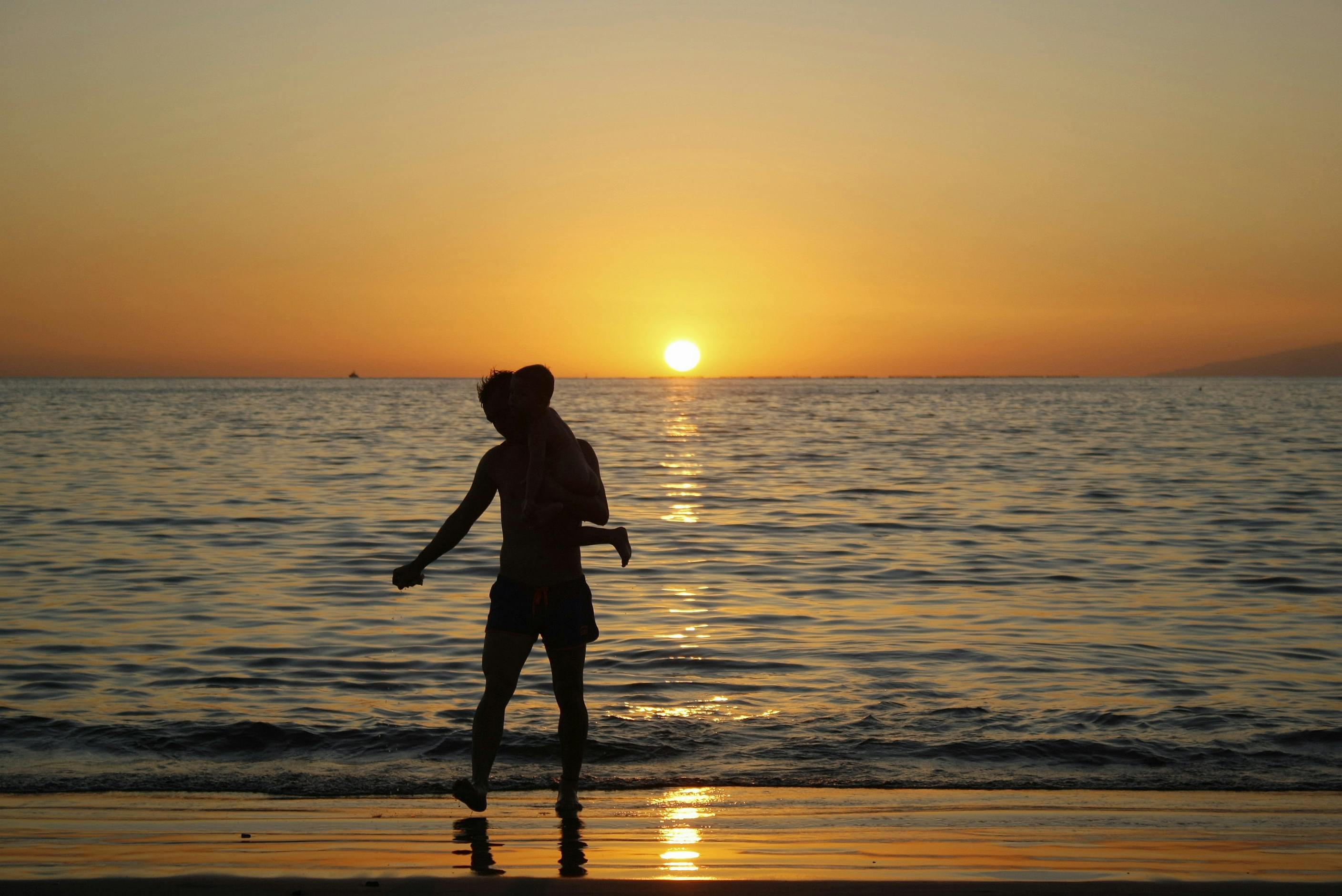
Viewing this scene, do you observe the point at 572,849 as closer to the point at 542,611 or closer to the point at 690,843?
the point at 690,843

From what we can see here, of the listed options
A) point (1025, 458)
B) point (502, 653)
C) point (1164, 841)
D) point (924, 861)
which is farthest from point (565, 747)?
point (1025, 458)

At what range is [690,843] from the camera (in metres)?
5.37

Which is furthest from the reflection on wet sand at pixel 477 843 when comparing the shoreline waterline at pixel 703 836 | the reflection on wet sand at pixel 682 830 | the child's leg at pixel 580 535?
the child's leg at pixel 580 535

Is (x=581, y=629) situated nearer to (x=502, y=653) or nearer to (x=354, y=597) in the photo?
(x=502, y=653)

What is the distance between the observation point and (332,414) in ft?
248

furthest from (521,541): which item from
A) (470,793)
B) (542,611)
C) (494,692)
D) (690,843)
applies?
(690,843)

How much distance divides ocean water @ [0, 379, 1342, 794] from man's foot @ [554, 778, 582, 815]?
0.72 m

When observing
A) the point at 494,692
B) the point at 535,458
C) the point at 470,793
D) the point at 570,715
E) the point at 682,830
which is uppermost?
the point at 535,458

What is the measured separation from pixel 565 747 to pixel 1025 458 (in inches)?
1254

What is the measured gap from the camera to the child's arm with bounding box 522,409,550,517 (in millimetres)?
5340

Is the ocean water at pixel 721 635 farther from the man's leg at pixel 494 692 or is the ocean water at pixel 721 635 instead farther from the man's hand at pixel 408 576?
the man's hand at pixel 408 576

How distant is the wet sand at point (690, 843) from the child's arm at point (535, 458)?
1.48 metres

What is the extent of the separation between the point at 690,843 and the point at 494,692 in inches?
43.4

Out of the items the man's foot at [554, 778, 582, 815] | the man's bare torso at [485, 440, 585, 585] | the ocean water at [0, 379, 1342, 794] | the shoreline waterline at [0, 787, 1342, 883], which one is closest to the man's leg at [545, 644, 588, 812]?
the man's foot at [554, 778, 582, 815]
